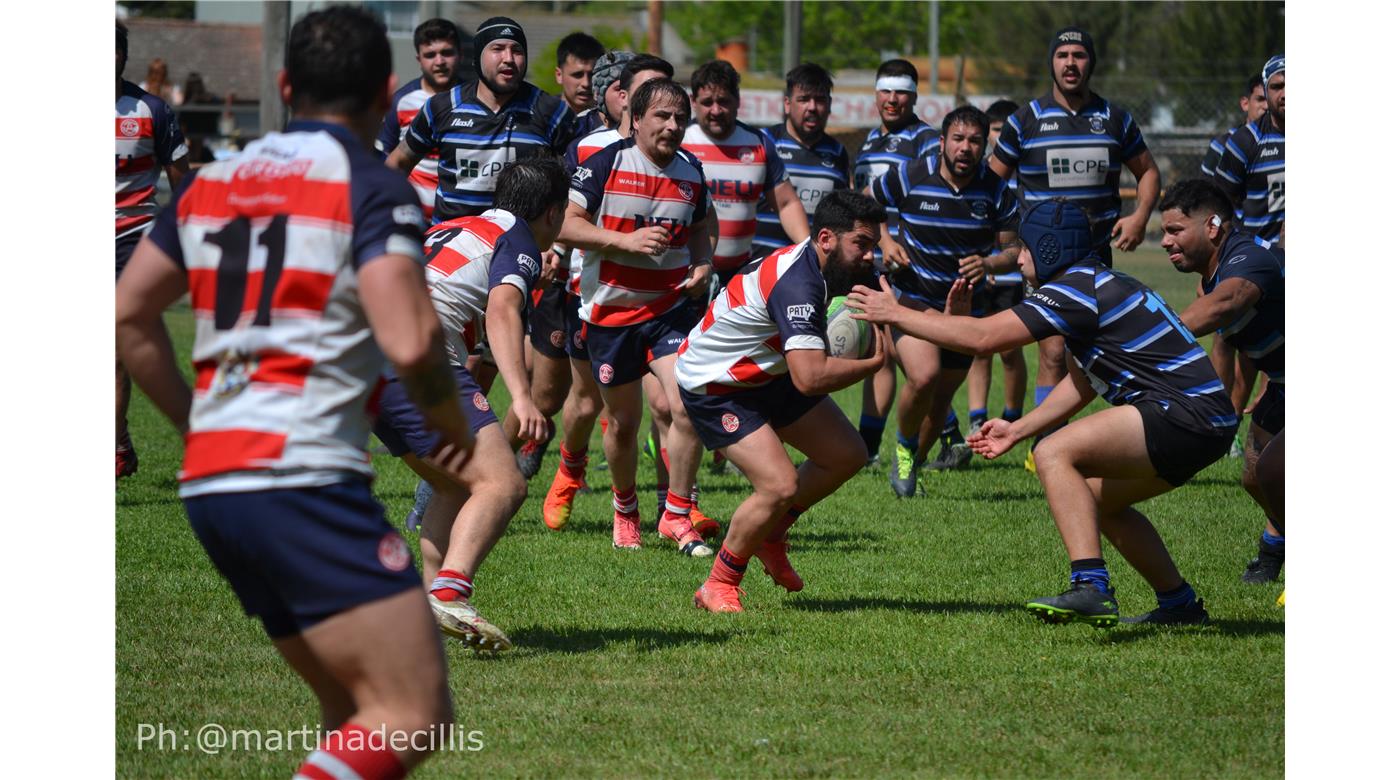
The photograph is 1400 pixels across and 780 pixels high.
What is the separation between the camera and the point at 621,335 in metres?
8.03

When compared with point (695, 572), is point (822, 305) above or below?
above

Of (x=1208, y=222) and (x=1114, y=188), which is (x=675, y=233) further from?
(x=1114, y=188)

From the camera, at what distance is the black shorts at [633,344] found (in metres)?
8.04

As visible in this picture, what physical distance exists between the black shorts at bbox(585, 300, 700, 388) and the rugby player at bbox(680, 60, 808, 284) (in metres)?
1.07

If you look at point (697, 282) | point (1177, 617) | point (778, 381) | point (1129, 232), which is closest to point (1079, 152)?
point (1129, 232)

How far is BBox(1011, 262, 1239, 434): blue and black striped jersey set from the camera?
229 inches

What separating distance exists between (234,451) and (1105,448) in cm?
357

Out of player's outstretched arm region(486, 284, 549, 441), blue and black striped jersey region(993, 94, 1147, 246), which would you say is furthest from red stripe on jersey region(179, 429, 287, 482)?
blue and black striped jersey region(993, 94, 1147, 246)

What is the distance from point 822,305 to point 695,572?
1.61 m

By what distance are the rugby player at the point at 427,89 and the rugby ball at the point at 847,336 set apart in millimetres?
3057

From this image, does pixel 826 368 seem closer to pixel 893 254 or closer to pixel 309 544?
pixel 309 544

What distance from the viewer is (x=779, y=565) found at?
268 inches

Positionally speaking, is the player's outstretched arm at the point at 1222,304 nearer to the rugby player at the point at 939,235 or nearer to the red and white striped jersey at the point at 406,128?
the rugby player at the point at 939,235

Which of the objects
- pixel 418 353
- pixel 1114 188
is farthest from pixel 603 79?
pixel 418 353
